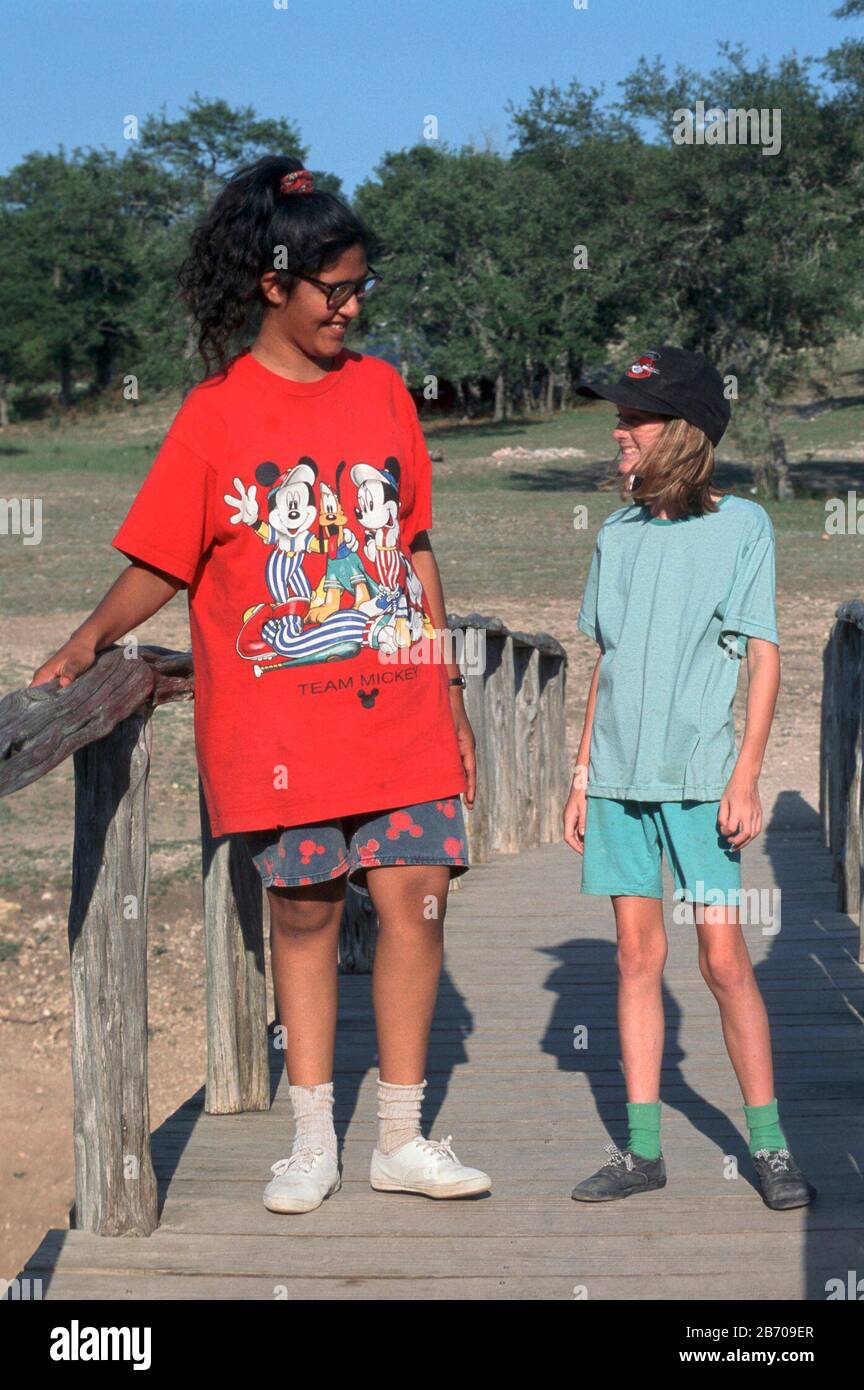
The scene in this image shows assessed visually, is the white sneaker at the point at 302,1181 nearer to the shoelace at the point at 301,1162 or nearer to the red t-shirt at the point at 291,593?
the shoelace at the point at 301,1162

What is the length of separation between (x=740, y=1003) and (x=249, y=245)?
5.49 ft

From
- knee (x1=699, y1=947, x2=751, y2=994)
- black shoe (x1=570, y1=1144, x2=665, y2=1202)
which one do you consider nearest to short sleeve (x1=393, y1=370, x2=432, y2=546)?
knee (x1=699, y1=947, x2=751, y2=994)

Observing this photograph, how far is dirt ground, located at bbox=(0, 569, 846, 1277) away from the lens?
631cm

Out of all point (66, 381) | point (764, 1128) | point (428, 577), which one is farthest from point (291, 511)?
point (66, 381)

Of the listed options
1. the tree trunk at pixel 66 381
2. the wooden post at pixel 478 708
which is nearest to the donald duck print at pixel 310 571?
the wooden post at pixel 478 708

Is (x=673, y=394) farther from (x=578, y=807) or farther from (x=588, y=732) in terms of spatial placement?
(x=578, y=807)

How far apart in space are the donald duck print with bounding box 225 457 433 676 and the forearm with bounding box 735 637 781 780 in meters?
0.68

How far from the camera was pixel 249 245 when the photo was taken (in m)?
2.96

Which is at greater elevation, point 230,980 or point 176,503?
point 176,503

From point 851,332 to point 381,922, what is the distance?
2680 cm

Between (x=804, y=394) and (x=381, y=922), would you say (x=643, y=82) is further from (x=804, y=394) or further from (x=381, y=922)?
(x=381, y=922)

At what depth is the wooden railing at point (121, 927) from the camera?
269 cm

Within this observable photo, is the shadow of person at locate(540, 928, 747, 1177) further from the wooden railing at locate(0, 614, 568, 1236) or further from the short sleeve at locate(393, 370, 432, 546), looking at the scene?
the short sleeve at locate(393, 370, 432, 546)

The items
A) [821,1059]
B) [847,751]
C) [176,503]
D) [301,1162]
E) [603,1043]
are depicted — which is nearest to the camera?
[176,503]
